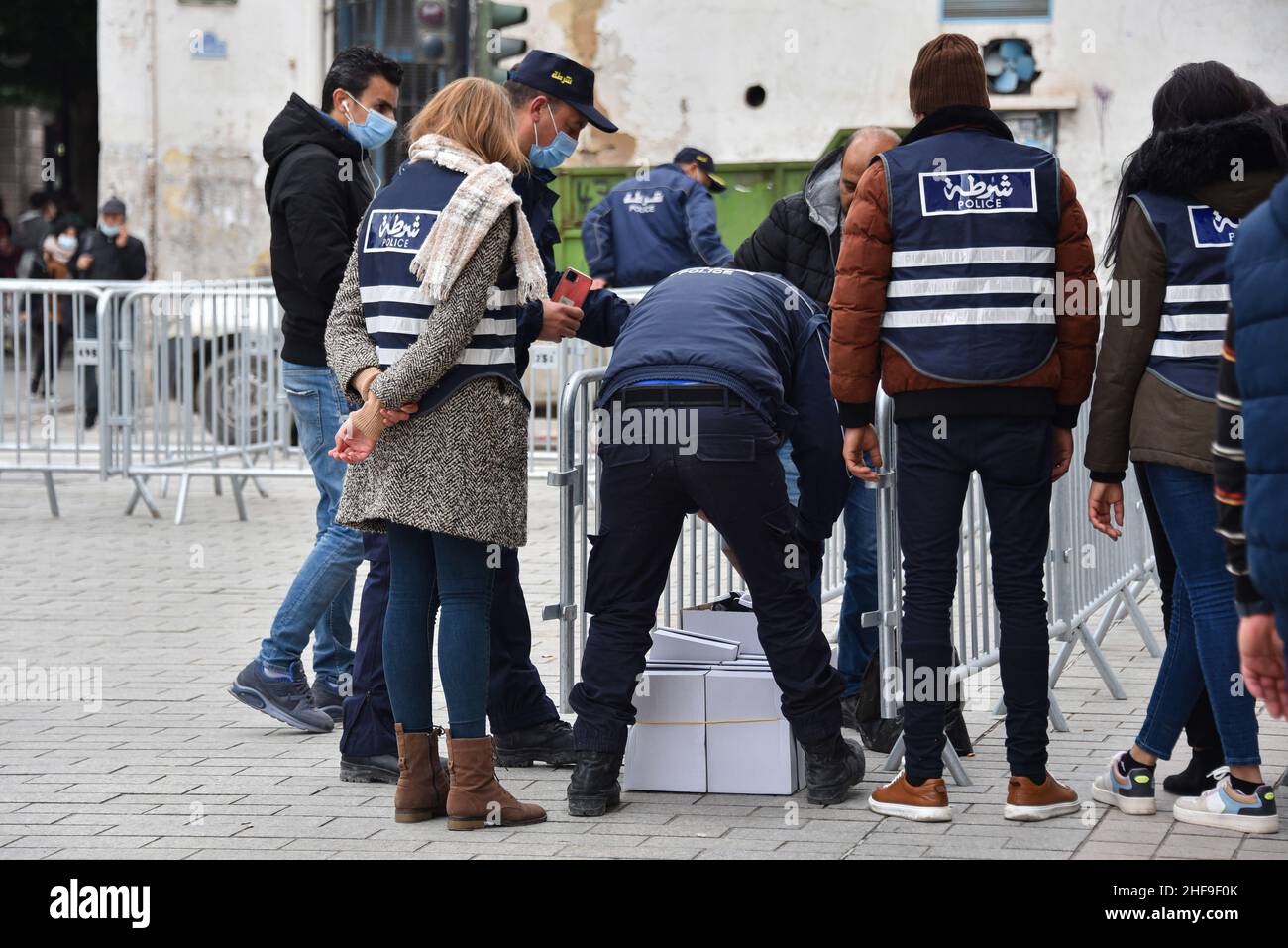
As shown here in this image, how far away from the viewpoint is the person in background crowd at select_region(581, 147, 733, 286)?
1222cm

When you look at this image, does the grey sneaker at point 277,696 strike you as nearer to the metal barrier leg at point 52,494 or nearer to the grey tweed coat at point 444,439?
the grey tweed coat at point 444,439

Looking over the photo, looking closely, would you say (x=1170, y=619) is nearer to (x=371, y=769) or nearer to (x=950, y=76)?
(x=950, y=76)

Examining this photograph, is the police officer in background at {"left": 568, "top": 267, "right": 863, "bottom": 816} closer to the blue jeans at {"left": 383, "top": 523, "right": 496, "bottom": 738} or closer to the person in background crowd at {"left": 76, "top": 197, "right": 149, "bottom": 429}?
the blue jeans at {"left": 383, "top": 523, "right": 496, "bottom": 738}

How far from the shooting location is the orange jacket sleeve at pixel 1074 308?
509 centimetres

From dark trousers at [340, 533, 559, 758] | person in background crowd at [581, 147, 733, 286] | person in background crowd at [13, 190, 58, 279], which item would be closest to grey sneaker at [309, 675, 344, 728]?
dark trousers at [340, 533, 559, 758]

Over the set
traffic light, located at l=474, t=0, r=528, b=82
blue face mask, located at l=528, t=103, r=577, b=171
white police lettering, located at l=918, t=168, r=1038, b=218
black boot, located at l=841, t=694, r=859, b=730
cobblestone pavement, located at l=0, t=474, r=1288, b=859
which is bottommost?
cobblestone pavement, located at l=0, t=474, r=1288, b=859

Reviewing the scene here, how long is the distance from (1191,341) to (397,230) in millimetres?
2084

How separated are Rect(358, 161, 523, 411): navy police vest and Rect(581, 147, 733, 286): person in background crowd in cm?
690

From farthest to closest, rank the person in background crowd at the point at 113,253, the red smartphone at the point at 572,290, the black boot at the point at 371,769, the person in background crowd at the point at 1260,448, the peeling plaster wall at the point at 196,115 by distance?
the peeling plaster wall at the point at 196,115 < the person in background crowd at the point at 113,253 < the black boot at the point at 371,769 < the red smartphone at the point at 572,290 < the person in background crowd at the point at 1260,448

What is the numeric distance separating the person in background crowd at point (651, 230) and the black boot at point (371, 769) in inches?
262

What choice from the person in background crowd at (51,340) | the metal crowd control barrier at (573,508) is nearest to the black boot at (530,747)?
the metal crowd control barrier at (573,508)

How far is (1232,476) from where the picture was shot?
343 cm

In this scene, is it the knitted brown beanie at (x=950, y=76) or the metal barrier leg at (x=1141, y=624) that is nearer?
the knitted brown beanie at (x=950, y=76)

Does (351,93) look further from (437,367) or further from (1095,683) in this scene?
(1095,683)
